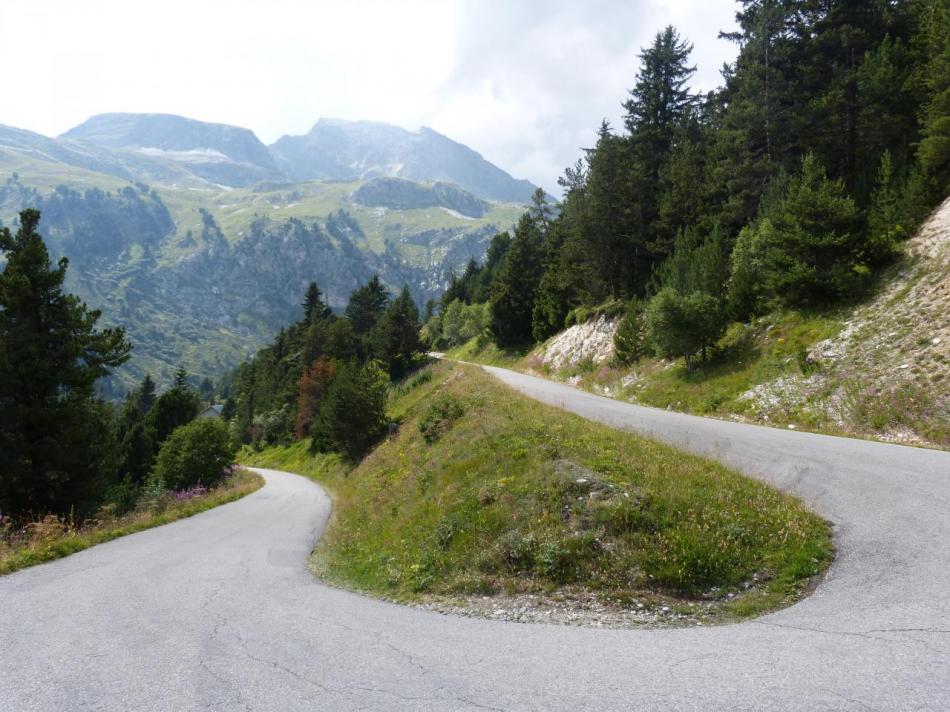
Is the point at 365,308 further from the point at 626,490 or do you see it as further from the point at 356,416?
the point at 626,490

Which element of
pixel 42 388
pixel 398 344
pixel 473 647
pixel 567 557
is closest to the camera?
pixel 473 647

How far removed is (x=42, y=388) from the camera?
17922 millimetres

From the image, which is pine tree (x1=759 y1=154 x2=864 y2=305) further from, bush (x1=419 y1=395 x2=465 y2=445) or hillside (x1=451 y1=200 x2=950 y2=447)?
bush (x1=419 y1=395 x2=465 y2=445)

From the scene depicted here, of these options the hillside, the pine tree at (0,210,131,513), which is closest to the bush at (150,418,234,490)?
the pine tree at (0,210,131,513)

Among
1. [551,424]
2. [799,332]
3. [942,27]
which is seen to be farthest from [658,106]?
[551,424]

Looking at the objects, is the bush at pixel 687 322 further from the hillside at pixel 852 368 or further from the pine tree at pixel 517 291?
the pine tree at pixel 517 291

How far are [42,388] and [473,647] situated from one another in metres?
20.7

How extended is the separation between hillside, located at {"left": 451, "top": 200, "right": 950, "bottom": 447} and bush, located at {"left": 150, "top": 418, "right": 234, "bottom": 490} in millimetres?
34097

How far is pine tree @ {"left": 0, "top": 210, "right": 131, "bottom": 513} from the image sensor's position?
16916 millimetres

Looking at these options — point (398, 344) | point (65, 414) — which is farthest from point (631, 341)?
point (65, 414)

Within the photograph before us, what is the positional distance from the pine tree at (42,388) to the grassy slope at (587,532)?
11735 millimetres

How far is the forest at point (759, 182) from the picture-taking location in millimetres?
22625

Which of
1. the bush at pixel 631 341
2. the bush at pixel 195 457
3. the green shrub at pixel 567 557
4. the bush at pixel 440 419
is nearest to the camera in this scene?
the green shrub at pixel 567 557

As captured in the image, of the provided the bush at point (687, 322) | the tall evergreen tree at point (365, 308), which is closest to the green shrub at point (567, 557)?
the bush at point (687, 322)
